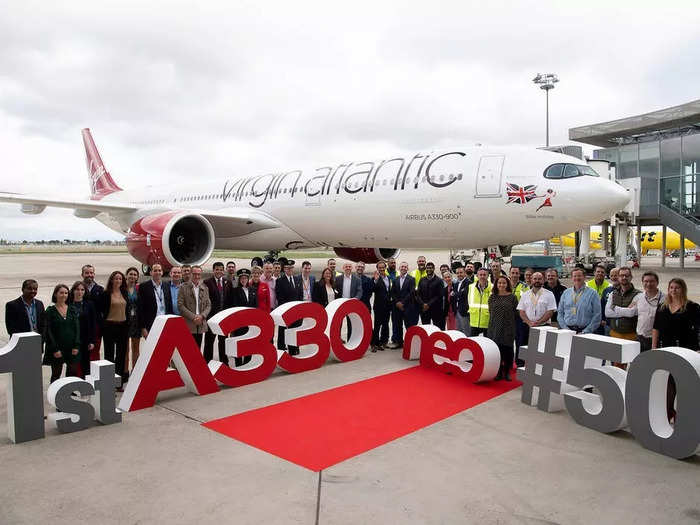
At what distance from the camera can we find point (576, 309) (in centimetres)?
565

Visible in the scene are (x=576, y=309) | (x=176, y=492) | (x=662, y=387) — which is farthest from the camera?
(x=576, y=309)

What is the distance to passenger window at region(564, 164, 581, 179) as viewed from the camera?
9.57m

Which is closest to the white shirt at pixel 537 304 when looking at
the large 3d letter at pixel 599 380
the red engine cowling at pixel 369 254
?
the large 3d letter at pixel 599 380

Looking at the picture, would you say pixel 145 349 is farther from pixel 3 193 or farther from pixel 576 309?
pixel 3 193

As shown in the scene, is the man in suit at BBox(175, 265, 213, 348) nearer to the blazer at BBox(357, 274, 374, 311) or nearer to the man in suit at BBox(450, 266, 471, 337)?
the blazer at BBox(357, 274, 374, 311)

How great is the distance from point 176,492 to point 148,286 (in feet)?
10.1

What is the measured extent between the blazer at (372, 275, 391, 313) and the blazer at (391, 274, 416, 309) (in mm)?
111

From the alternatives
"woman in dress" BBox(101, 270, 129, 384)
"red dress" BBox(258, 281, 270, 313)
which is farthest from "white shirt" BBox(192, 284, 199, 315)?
"red dress" BBox(258, 281, 270, 313)

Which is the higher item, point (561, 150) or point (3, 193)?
point (561, 150)

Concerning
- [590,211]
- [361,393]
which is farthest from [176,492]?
[590,211]

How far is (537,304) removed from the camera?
591cm

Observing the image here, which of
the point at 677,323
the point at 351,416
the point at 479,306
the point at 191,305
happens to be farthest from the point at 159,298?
the point at 677,323

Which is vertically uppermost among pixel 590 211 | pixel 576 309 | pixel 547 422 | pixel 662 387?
pixel 590 211

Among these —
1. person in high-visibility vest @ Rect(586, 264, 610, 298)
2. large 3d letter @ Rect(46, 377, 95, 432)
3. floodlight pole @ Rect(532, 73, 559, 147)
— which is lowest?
large 3d letter @ Rect(46, 377, 95, 432)
